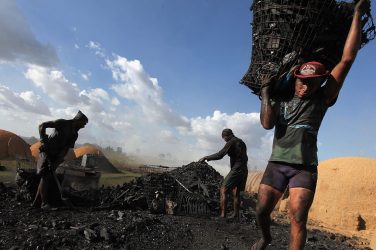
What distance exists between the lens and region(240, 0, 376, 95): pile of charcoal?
155 inches

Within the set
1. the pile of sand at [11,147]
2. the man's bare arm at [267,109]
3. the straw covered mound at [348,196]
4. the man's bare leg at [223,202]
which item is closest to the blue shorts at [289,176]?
the man's bare arm at [267,109]

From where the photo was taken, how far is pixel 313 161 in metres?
3.24

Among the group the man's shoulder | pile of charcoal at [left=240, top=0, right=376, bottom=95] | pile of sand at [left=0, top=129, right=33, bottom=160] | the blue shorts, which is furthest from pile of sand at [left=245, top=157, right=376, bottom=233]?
pile of sand at [left=0, top=129, right=33, bottom=160]

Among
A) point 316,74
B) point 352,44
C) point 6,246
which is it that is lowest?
point 6,246

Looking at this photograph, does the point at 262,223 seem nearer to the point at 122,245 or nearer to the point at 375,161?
the point at 122,245

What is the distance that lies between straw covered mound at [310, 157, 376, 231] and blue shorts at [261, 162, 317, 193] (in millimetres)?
12553

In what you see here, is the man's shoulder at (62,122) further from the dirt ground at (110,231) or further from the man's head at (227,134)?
the man's head at (227,134)

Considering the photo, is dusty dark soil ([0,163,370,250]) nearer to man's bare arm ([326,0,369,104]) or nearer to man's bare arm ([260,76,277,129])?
man's bare arm ([260,76,277,129])

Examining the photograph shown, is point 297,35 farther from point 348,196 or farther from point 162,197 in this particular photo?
point 348,196

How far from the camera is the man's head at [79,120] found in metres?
7.84

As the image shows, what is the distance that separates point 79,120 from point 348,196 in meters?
11.4

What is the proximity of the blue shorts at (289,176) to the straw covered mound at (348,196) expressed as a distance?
12553mm

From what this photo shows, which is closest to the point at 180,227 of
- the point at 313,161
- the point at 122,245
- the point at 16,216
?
the point at 122,245

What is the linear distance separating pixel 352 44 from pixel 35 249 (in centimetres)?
410
